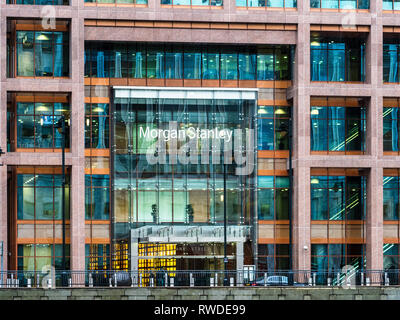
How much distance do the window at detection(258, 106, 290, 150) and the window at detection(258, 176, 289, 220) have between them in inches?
95.8

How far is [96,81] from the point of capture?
5859 cm

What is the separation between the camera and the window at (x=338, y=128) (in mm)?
59219

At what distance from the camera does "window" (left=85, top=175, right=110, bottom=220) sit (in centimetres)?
5794

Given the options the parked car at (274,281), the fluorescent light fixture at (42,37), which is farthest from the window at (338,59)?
A: the fluorescent light fixture at (42,37)

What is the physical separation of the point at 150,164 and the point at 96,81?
7.23m

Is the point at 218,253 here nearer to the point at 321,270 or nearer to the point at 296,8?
the point at 321,270

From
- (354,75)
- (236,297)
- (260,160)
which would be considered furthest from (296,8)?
(236,297)

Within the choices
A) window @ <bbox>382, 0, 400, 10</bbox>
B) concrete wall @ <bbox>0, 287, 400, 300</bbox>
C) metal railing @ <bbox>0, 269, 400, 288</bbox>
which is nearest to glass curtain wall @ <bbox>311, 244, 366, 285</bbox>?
metal railing @ <bbox>0, 269, 400, 288</bbox>

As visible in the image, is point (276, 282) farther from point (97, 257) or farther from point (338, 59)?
point (338, 59)

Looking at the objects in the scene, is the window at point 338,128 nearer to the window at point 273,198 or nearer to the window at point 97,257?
the window at point 273,198

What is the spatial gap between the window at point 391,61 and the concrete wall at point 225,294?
63.2 ft

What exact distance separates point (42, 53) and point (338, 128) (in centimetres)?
2228
